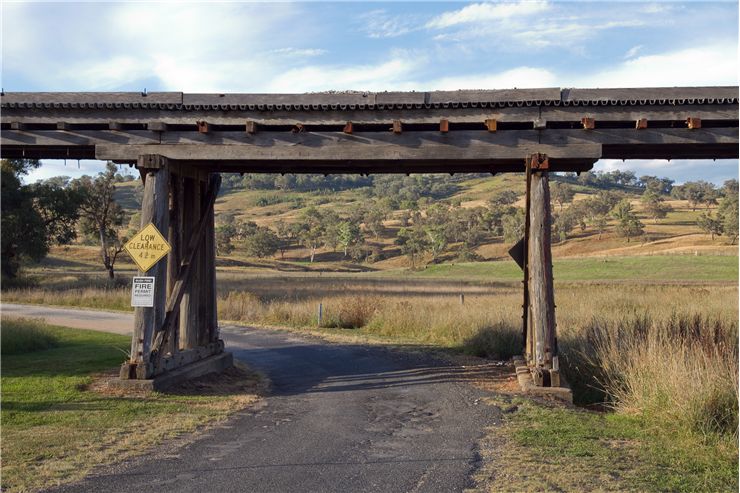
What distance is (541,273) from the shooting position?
38.4ft

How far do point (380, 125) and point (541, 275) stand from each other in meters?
3.71

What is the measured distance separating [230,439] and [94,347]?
10031 millimetres

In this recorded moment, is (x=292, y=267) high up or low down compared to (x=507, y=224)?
down

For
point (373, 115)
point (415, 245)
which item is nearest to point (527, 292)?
point (373, 115)

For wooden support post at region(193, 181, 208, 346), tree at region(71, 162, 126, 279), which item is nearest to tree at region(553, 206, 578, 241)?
tree at region(71, 162, 126, 279)

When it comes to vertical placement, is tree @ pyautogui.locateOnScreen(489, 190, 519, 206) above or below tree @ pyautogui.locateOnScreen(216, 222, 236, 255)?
above

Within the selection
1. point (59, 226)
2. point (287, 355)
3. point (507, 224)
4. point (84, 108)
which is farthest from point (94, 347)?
point (507, 224)

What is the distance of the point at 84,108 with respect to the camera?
40.0 feet

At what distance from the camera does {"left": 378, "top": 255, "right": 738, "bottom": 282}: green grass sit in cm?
5066

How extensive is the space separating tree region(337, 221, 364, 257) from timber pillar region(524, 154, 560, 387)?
88.9 meters

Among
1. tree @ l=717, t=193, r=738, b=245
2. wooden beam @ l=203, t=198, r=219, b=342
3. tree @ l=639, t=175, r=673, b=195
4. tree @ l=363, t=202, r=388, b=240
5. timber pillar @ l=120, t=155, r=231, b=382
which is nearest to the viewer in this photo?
timber pillar @ l=120, t=155, r=231, b=382

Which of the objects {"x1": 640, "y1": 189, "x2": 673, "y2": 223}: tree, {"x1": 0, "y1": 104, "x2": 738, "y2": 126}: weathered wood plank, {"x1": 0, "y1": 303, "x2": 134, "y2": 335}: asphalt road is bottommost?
{"x1": 0, "y1": 303, "x2": 134, "y2": 335}: asphalt road

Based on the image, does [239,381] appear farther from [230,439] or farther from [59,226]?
[59,226]

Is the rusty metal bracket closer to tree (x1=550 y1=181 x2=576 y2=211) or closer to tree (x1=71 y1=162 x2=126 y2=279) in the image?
tree (x1=71 y1=162 x2=126 y2=279)
